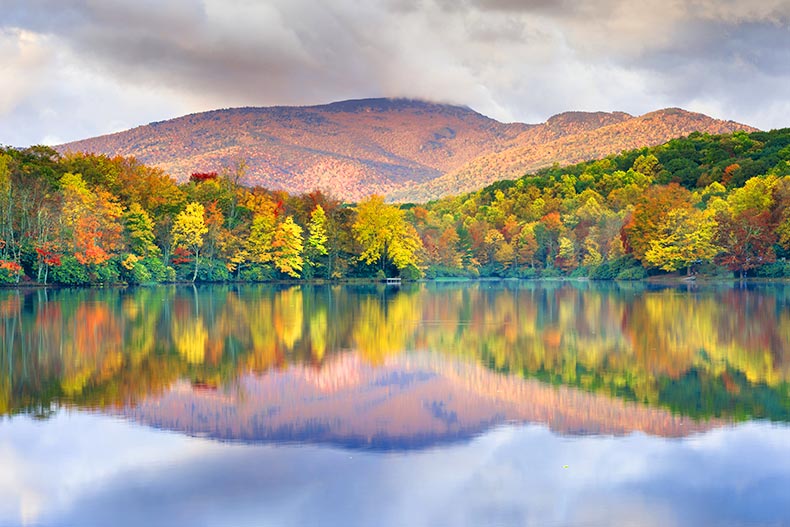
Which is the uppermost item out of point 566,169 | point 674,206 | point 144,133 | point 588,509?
point 144,133

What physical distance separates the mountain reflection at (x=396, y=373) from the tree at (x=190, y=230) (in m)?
37.9

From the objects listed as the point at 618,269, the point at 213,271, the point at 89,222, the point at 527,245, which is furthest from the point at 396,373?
the point at 527,245

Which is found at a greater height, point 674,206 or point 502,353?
point 674,206

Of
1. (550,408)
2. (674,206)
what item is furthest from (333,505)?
(674,206)

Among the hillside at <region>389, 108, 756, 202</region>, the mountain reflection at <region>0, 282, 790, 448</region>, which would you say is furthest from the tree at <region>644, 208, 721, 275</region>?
the hillside at <region>389, 108, 756, 202</region>

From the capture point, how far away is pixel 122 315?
2902 cm

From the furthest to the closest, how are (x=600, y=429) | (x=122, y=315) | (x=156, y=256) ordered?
(x=156, y=256) < (x=122, y=315) < (x=600, y=429)

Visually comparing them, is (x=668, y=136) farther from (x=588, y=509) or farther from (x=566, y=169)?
(x=588, y=509)

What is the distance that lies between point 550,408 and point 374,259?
62.9 m

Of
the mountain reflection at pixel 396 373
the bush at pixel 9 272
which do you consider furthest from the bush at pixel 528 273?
the mountain reflection at pixel 396 373

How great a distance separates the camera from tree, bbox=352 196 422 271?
244 feet

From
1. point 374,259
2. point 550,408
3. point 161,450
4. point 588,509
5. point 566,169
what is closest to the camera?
point 588,509

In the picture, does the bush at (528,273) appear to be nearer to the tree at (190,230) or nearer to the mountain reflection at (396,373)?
the tree at (190,230)

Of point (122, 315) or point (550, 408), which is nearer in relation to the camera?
point (550, 408)
